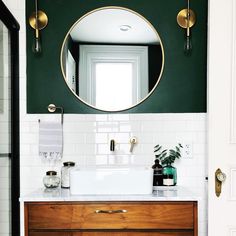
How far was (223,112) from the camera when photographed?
1898 mm

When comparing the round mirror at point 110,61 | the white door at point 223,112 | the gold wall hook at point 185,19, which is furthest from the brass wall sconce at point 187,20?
the white door at point 223,112

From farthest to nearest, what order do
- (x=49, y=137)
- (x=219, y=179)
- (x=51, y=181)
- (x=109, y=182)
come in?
(x=49, y=137) < (x=51, y=181) < (x=109, y=182) < (x=219, y=179)

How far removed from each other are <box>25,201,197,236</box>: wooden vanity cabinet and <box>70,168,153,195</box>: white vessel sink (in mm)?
102

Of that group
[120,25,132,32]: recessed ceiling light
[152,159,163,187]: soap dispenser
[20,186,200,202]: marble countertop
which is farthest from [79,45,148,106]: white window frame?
[20,186,200,202]: marble countertop

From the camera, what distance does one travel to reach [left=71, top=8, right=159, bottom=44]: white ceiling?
2424mm

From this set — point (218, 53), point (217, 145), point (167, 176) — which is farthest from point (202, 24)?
point (167, 176)

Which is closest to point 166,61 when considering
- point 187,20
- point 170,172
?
point 187,20

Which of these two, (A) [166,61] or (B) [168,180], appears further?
(A) [166,61]

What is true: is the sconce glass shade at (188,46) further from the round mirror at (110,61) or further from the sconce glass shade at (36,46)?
the sconce glass shade at (36,46)

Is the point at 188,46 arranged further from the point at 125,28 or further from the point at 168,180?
the point at 168,180

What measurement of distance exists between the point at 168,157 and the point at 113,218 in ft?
2.18

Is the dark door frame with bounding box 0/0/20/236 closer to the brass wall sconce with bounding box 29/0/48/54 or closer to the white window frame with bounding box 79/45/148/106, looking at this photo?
the brass wall sconce with bounding box 29/0/48/54

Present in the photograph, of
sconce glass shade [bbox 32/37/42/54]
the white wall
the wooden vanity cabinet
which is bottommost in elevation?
the wooden vanity cabinet

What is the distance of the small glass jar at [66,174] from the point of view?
7.31 ft
